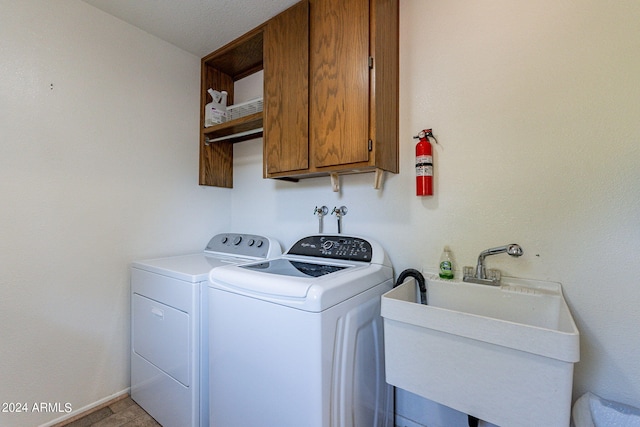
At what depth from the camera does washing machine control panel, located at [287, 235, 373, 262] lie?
1.52m

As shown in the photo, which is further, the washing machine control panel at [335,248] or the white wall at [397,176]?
the washing machine control panel at [335,248]

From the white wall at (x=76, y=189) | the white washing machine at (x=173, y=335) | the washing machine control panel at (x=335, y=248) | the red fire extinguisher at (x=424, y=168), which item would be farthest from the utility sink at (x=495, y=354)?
the white wall at (x=76, y=189)

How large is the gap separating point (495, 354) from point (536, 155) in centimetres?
87

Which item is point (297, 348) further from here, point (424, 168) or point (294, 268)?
point (424, 168)

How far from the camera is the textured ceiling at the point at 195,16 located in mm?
1646

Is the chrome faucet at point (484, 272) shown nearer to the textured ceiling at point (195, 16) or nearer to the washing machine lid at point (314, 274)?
the washing machine lid at point (314, 274)

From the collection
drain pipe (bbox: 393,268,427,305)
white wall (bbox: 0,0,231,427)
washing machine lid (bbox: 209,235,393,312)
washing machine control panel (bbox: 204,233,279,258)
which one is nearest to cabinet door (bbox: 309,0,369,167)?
washing machine lid (bbox: 209,235,393,312)

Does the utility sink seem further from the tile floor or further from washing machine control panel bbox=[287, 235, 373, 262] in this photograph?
the tile floor

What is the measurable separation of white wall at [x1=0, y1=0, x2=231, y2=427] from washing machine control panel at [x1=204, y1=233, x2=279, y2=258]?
285 mm

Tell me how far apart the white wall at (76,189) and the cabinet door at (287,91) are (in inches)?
35.2

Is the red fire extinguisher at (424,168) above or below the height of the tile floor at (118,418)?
above

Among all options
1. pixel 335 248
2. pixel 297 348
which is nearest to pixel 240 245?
pixel 335 248

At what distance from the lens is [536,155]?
3.91ft

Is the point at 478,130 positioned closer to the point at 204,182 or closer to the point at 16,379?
the point at 204,182
